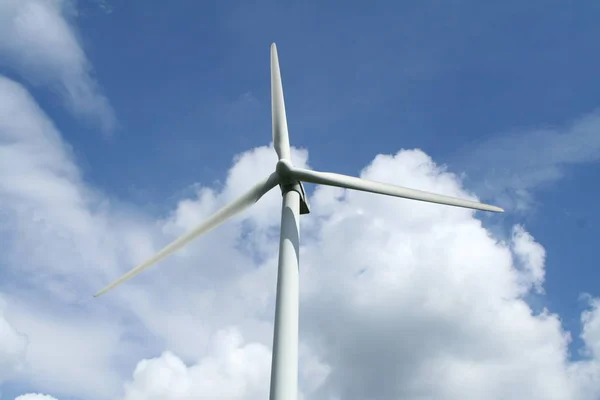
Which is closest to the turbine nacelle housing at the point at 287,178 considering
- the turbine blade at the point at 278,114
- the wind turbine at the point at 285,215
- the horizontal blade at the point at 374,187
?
the wind turbine at the point at 285,215

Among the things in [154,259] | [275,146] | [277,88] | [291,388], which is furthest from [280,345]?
[277,88]

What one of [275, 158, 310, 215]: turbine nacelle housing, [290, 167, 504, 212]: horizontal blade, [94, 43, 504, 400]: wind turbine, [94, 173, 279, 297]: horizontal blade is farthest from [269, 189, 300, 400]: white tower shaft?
[94, 173, 279, 297]: horizontal blade

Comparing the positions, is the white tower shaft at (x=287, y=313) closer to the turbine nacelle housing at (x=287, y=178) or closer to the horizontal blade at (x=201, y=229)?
the turbine nacelle housing at (x=287, y=178)

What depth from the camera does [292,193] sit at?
24.2m

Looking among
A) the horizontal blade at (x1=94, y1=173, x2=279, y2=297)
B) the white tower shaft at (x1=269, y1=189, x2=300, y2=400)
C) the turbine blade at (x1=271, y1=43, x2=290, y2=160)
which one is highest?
the turbine blade at (x1=271, y1=43, x2=290, y2=160)

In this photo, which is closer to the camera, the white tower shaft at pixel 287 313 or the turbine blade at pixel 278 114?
the white tower shaft at pixel 287 313

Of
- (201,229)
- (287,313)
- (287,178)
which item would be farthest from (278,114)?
(287,313)

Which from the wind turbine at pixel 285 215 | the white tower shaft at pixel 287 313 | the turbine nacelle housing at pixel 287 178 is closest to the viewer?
the white tower shaft at pixel 287 313

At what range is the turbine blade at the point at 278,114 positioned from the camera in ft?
86.4

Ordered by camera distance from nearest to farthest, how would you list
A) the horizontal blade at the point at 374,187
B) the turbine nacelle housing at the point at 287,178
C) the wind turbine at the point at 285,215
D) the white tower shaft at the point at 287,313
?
the white tower shaft at the point at 287,313 < the wind turbine at the point at 285,215 < the turbine nacelle housing at the point at 287,178 < the horizontal blade at the point at 374,187


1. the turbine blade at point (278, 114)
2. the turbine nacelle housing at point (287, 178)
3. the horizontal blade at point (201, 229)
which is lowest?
the horizontal blade at point (201, 229)

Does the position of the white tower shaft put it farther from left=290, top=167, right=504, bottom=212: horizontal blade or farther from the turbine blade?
the turbine blade

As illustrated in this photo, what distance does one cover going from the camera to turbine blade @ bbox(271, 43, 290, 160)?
26328mm

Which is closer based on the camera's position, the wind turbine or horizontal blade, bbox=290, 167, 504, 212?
the wind turbine
